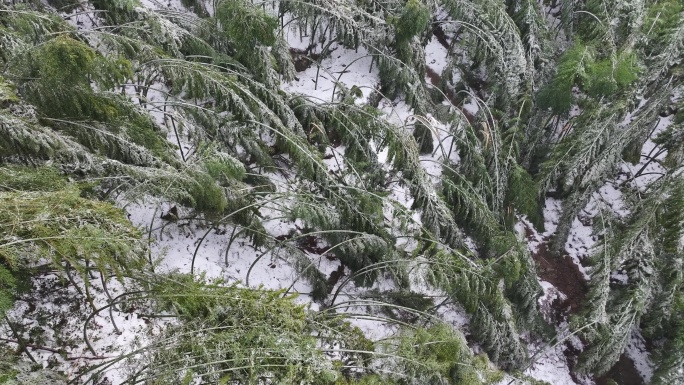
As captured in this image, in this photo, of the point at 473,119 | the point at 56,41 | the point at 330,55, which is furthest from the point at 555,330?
the point at 56,41

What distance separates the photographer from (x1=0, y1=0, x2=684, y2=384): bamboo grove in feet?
8.77

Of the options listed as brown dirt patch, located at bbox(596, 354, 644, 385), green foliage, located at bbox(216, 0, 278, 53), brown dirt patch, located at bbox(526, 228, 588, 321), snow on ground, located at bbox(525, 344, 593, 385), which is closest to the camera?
green foliage, located at bbox(216, 0, 278, 53)

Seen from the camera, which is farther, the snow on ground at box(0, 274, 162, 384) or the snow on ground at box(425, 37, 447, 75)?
the snow on ground at box(425, 37, 447, 75)

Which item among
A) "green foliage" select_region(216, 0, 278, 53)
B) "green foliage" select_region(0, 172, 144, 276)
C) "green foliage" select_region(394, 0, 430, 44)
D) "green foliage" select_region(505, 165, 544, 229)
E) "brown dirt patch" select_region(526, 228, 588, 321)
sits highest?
"green foliage" select_region(394, 0, 430, 44)

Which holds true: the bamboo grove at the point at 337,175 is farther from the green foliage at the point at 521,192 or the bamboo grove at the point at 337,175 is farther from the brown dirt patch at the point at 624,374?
the brown dirt patch at the point at 624,374

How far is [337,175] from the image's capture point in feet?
18.6

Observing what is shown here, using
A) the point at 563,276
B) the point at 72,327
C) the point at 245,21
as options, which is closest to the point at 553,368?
the point at 563,276

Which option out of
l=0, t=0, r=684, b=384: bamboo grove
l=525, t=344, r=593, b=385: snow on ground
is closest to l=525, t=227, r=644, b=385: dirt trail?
l=525, t=344, r=593, b=385: snow on ground

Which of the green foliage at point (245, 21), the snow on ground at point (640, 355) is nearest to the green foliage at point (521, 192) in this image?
the snow on ground at point (640, 355)

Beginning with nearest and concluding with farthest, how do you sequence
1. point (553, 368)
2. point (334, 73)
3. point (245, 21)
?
point (245, 21) < point (553, 368) < point (334, 73)

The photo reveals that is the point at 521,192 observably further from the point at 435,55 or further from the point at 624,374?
the point at 435,55

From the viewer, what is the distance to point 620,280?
7.47 m

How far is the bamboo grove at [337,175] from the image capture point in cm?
267

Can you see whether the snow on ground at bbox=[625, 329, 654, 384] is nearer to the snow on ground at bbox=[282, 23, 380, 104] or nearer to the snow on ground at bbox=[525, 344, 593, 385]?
the snow on ground at bbox=[525, 344, 593, 385]
